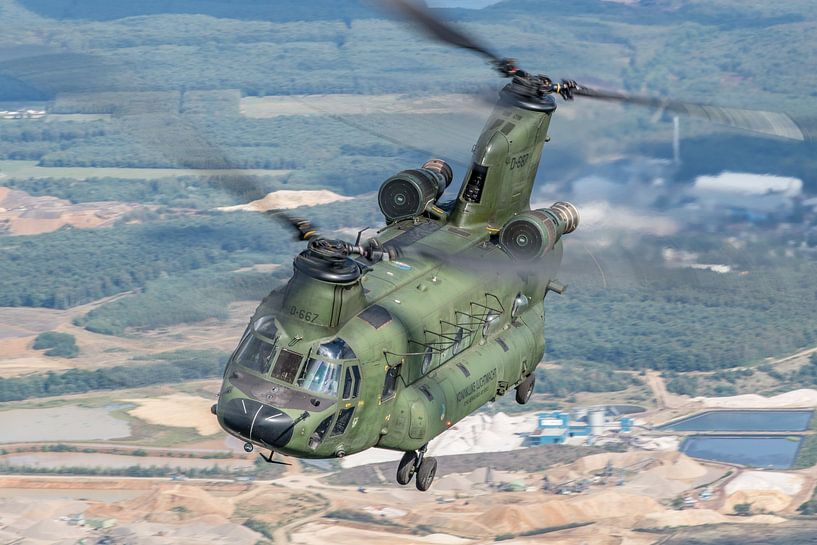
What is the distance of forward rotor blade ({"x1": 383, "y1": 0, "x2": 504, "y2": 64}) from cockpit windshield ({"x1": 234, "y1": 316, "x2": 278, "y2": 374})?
12731 millimetres

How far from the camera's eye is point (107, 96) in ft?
165

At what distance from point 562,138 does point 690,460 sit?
91712mm

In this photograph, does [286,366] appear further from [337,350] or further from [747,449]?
[747,449]

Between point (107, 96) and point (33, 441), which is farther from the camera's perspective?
point (33, 441)

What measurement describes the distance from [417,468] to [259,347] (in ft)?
23.4

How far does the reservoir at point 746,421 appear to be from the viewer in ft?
582

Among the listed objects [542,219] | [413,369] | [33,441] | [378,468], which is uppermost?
[542,219]

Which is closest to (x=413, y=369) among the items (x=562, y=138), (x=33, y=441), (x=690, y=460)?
(x=562, y=138)

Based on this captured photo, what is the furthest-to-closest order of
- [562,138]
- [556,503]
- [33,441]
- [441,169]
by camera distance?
[33,441] → [556,503] → [562,138] → [441,169]

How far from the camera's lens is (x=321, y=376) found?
45.7m

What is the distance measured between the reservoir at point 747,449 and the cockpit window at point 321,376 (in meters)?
124

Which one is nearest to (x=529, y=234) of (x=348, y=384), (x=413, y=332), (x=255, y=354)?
(x=413, y=332)

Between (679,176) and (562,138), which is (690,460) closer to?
(679,176)

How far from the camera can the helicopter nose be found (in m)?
44.3
